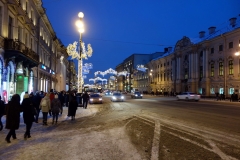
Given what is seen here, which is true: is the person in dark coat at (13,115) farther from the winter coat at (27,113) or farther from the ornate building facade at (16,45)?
the ornate building facade at (16,45)

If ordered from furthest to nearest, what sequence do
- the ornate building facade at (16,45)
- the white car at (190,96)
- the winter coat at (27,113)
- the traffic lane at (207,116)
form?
the white car at (190,96)
the ornate building facade at (16,45)
the traffic lane at (207,116)
the winter coat at (27,113)

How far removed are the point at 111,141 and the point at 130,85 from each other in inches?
4661

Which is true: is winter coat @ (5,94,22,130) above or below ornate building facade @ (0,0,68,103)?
below

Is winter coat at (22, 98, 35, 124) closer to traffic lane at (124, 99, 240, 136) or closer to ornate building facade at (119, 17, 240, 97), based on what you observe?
traffic lane at (124, 99, 240, 136)

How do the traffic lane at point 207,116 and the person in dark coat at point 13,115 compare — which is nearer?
the person in dark coat at point 13,115

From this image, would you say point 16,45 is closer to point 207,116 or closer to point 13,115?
point 13,115

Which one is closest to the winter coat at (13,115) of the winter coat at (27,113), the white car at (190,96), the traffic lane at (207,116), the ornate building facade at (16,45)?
the winter coat at (27,113)

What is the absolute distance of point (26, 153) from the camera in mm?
7312

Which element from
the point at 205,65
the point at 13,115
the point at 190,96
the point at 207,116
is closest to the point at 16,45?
the point at 13,115

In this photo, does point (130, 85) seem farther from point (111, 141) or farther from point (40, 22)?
point (111, 141)

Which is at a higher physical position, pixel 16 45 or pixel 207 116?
pixel 16 45

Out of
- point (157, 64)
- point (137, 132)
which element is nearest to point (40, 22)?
point (137, 132)

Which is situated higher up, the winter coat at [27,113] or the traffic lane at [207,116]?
the winter coat at [27,113]

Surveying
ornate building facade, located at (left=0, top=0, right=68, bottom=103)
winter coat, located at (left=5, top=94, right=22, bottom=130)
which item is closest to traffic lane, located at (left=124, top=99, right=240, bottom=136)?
winter coat, located at (left=5, top=94, right=22, bottom=130)
